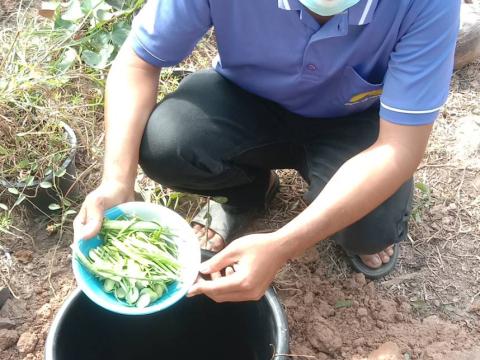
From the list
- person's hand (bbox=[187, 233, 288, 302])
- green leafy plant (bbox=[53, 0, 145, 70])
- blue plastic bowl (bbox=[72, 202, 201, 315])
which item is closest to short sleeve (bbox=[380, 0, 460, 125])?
person's hand (bbox=[187, 233, 288, 302])

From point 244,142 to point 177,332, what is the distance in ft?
1.78

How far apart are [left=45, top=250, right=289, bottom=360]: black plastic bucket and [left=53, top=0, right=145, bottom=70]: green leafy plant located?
1.15m

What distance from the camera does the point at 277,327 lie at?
1.28 metres

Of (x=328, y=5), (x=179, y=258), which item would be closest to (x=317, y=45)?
(x=328, y=5)

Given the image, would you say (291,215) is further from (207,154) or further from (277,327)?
(277,327)

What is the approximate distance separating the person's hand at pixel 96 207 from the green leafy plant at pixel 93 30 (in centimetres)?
103

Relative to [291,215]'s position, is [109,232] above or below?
above

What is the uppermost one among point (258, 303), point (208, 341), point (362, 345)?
point (258, 303)

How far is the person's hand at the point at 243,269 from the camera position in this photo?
1234 millimetres

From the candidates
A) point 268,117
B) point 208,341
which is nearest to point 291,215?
point 268,117

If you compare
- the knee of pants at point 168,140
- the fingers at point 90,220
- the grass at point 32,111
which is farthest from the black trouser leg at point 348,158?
the grass at point 32,111

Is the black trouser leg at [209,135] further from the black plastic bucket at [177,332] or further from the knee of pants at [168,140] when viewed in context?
the black plastic bucket at [177,332]

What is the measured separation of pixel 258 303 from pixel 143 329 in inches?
14.2

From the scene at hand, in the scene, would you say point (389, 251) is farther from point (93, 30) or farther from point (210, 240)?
point (93, 30)
